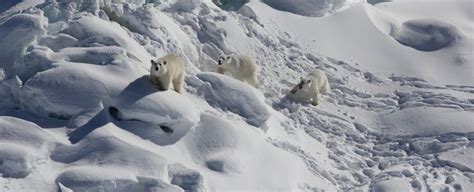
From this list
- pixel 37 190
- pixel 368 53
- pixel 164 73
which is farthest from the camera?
pixel 368 53

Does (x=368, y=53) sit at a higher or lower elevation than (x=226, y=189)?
higher

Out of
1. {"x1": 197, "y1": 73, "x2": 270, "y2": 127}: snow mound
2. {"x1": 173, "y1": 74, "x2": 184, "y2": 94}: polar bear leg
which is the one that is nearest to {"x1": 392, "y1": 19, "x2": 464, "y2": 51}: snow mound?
{"x1": 197, "y1": 73, "x2": 270, "y2": 127}: snow mound

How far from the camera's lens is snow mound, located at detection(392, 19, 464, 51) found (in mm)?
15117

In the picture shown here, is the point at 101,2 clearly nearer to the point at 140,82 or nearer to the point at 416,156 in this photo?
the point at 140,82

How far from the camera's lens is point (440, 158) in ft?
37.7

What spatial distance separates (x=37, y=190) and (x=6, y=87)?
215cm

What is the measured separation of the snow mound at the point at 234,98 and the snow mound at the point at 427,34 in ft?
16.4

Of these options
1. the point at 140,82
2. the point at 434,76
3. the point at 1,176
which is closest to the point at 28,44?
the point at 140,82

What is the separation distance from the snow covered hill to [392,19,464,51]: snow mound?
0.03 m

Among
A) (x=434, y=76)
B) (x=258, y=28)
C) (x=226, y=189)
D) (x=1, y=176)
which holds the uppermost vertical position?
(x=434, y=76)

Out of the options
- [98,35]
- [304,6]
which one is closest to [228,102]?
[98,35]

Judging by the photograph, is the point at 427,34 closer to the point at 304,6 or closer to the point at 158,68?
the point at 304,6

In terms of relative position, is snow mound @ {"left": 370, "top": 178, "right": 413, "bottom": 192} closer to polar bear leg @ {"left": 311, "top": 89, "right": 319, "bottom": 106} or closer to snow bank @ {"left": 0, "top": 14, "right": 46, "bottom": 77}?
polar bear leg @ {"left": 311, "top": 89, "right": 319, "bottom": 106}

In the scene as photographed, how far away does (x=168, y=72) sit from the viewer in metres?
10.2
